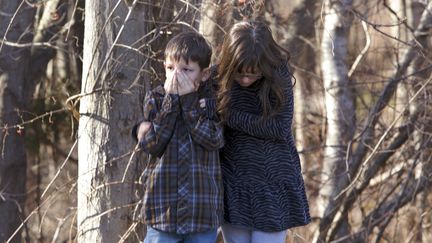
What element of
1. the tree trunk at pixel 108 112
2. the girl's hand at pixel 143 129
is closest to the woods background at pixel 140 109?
the tree trunk at pixel 108 112

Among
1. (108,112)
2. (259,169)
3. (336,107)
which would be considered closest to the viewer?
(259,169)

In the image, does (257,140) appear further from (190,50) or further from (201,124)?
(190,50)

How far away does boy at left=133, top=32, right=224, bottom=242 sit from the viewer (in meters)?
3.92

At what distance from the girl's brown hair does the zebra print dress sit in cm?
5

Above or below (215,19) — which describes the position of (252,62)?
below

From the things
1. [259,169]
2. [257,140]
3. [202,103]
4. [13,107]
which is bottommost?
[13,107]

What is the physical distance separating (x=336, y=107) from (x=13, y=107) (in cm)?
266

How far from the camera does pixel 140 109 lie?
5.13 meters

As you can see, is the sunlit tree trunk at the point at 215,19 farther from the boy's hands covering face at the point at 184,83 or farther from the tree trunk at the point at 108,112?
the boy's hands covering face at the point at 184,83

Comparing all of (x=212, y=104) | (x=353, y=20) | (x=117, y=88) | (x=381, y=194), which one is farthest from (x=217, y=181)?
(x=353, y=20)

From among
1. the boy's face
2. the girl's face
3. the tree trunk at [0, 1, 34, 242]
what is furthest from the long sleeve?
the tree trunk at [0, 1, 34, 242]

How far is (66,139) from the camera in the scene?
9312 millimetres

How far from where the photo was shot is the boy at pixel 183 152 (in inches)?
154


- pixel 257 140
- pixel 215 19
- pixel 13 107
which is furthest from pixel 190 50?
pixel 13 107
